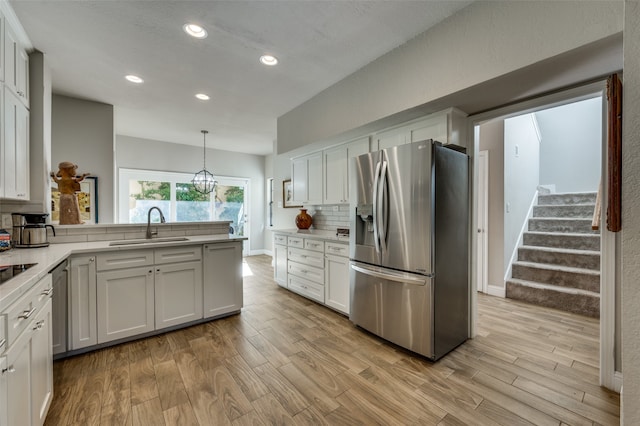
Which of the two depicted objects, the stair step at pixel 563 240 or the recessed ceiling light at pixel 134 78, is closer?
the recessed ceiling light at pixel 134 78

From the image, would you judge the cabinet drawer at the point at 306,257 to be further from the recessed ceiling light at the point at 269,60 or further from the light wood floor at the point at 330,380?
the recessed ceiling light at the point at 269,60

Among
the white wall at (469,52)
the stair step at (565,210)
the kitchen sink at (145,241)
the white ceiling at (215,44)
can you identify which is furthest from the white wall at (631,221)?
the stair step at (565,210)

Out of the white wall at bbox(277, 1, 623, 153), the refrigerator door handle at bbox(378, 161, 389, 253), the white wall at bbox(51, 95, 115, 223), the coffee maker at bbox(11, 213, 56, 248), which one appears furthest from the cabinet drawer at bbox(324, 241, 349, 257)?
the white wall at bbox(51, 95, 115, 223)

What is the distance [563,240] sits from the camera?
382cm

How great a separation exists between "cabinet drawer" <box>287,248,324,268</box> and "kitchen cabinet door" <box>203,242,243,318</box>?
0.91 m

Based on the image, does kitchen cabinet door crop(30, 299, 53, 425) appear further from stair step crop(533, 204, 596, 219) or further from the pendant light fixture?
stair step crop(533, 204, 596, 219)

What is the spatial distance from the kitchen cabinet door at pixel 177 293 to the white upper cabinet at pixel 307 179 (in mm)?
1845

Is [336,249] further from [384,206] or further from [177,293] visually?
[177,293]

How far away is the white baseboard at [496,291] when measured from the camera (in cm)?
371

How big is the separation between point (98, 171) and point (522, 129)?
629cm

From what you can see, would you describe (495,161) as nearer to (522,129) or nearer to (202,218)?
(522,129)

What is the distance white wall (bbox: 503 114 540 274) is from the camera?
12.4 feet

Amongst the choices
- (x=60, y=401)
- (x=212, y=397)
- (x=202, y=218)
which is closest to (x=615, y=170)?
(x=212, y=397)

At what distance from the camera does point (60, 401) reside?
1722 mm
